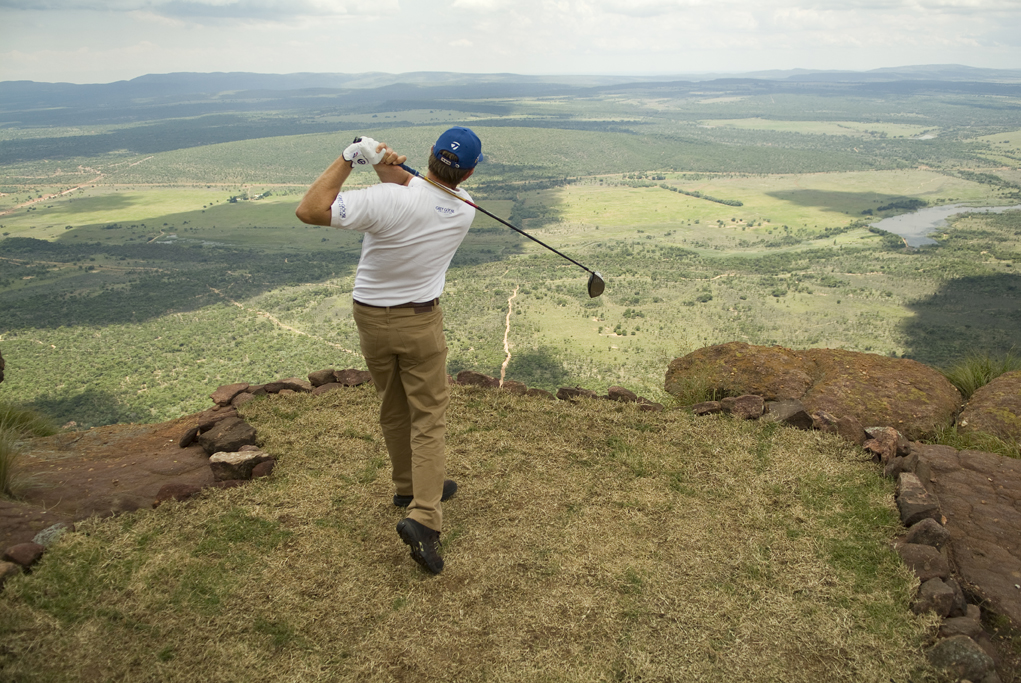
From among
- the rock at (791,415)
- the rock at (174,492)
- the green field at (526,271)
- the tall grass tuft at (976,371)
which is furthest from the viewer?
the green field at (526,271)

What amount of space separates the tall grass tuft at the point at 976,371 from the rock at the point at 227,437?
25.2 feet

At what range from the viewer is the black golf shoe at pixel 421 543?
3.86 metres

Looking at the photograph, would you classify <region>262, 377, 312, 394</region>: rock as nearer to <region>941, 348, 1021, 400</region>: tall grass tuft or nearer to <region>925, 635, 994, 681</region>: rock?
<region>925, 635, 994, 681</region>: rock

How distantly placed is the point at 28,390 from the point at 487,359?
81.4 feet

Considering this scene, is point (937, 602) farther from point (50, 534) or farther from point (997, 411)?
point (50, 534)

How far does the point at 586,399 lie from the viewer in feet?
22.4

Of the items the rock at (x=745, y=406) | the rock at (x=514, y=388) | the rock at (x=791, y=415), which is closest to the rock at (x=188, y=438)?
the rock at (x=514, y=388)

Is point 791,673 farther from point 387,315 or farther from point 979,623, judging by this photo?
point 387,315

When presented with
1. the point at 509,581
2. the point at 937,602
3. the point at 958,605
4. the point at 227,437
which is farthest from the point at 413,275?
the point at 958,605

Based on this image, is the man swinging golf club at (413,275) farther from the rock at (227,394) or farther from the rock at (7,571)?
the rock at (227,394)

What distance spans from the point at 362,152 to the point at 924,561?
4.09 meters

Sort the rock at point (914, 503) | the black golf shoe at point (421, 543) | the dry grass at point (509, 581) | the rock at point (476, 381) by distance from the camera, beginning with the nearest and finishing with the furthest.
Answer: the dry grass at point (509, 581), the black golf shoe at point (421, 543), the rock at point (914, 503), the rock at point (476, 381)

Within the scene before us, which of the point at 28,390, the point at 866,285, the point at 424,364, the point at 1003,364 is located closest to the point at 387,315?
the point at 424,364

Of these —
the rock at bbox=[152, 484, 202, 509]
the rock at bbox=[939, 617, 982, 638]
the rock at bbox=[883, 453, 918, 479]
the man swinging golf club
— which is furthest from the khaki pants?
the rock at bbox=[883, 453, 918, 479]
